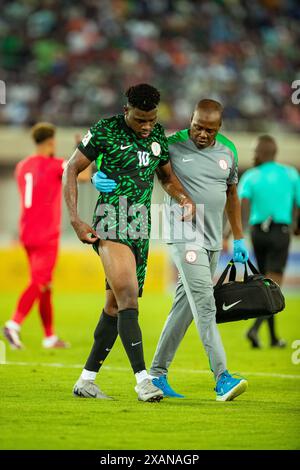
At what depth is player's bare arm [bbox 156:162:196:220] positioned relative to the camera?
757 centimetres

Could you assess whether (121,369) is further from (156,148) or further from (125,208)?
(156,148)

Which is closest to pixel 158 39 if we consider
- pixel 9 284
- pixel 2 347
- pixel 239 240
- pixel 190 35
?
pixel 190 35

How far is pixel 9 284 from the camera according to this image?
21062 mm

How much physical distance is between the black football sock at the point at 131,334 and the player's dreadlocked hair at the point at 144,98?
1459mm

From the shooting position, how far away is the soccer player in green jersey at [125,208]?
288 inches

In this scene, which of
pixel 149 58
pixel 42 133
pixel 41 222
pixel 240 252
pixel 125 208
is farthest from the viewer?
pixel 149 58

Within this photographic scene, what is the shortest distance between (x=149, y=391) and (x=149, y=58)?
64.8 ft

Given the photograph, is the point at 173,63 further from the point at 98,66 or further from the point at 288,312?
the point at 288,312

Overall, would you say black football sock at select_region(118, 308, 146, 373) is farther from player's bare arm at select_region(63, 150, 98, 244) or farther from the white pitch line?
the white pitch line

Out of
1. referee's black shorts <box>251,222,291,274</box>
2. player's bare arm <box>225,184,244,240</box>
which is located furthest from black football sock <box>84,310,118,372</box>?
referee's black shorts <box>251,222,291,274</box>

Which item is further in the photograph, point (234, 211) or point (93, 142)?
point (234, 211)

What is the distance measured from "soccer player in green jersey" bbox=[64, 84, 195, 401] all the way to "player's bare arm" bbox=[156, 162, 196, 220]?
0.01 metres

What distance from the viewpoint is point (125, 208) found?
7449 millimetres

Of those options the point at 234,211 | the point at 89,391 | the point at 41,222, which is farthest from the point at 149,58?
the point at 89,391
